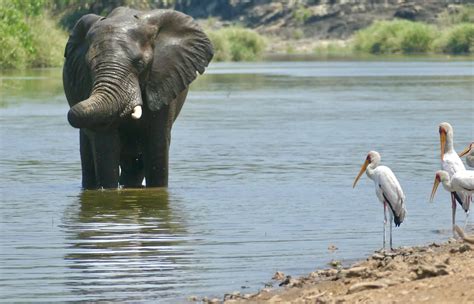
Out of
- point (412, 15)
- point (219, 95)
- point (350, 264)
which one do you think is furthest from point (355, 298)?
point (412, 15)

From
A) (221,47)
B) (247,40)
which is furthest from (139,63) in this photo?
(247,40)

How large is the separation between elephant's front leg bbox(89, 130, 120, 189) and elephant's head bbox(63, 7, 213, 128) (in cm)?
39

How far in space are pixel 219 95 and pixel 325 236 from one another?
29.9m

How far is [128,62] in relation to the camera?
16.7 m

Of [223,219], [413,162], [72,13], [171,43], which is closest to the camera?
[223,219]

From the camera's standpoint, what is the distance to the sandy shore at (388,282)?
9.61 meters

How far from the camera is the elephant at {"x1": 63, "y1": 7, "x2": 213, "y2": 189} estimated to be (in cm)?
1650

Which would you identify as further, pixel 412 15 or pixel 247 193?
pixel 412 15

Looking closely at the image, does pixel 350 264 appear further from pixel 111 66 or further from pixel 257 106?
pixel 257 106

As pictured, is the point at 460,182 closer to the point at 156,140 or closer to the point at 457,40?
the point at 156,140

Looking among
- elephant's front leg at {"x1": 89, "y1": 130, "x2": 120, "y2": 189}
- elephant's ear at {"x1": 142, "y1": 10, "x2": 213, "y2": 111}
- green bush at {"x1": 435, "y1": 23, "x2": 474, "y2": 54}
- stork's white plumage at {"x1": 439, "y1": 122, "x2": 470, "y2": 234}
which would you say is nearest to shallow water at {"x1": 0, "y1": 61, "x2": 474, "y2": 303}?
elephant's front leg at {"x1": 89, "y1": 130, "x2": 120, "y2": 189}

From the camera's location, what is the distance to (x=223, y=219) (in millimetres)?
A: 15672

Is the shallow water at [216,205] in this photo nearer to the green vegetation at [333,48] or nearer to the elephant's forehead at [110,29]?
the elephant's forehead at [110,29]

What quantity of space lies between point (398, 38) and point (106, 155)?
85.0 metres
